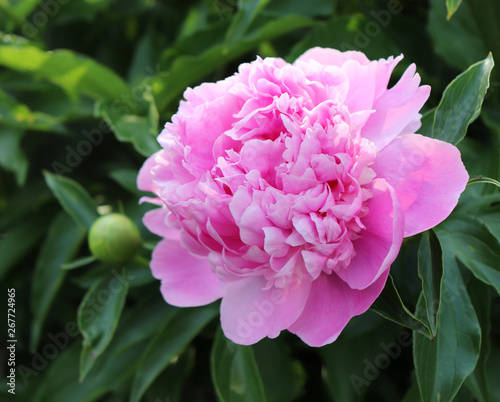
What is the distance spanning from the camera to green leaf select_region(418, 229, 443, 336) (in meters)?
0.55

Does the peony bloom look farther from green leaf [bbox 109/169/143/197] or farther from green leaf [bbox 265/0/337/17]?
green leaf [bbox 265/0/337/17]

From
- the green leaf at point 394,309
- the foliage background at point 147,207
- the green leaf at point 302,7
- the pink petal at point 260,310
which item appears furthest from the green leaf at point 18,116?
the green leaf at point 394,309

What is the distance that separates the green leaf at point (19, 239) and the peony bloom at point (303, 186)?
2.41 ft

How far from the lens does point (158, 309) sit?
0.98 m

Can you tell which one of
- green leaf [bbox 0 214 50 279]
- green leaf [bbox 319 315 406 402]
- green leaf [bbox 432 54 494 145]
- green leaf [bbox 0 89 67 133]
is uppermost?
green leaf [bbox 432 54 494 145]

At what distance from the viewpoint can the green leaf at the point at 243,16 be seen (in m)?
0.88

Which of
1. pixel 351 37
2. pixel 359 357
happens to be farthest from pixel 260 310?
pixel 351 37

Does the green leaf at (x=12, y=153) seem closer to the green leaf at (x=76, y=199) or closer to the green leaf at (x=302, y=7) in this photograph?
the green leaf at (x=76, y=199)

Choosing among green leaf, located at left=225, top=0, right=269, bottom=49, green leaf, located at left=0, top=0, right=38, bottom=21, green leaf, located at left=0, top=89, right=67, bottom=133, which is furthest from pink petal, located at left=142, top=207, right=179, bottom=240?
green leaf, located at left=0, top=0, right=38, bottom=21

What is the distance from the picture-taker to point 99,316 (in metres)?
0.83

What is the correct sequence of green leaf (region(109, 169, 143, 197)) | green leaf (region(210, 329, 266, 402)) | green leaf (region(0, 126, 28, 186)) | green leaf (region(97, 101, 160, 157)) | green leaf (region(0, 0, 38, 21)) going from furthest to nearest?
green leaf (region(0, 0, 38, 21))
green leaf (region(0, 126, 28, 186))
green leaf (region(109, 169, 143, 197))
green leaf (region(97, 101, 160, 157))
green leaf (region(210, 329, 266, 402))

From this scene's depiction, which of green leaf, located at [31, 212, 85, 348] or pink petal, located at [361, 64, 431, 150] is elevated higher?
pink petal, located at [361, 64, 431, 150]

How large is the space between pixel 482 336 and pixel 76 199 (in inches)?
24.9

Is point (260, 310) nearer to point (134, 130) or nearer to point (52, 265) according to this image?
point (134, 130)
